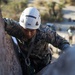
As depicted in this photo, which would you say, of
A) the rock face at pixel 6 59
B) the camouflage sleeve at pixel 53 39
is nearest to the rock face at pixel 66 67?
the rock face at pixel 6 59

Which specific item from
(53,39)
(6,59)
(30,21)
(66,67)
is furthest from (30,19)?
(66,67)

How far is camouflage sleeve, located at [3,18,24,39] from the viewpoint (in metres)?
2.80

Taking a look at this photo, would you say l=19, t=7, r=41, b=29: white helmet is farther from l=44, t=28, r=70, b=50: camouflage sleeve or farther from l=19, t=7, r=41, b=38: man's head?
l=44, t=28, r=70, b=50: camouflage sleeve

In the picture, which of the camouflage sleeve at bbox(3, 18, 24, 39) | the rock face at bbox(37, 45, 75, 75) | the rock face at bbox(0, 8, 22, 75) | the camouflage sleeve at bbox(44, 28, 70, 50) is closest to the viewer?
the rock face at bbox(37, 45, 75, 75)

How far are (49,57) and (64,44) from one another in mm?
510

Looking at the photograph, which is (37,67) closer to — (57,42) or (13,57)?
(57,42)


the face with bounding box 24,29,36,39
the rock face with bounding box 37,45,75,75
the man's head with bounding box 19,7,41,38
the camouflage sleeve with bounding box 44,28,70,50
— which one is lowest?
the camouflage sleeve with bounding box 44,28,70,50

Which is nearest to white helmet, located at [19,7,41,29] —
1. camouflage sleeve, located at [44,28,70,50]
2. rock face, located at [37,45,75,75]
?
camouflage sleeve, located at [44,28,70,50]

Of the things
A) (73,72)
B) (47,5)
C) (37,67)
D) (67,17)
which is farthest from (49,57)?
(47,5)

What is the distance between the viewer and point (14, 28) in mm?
2869

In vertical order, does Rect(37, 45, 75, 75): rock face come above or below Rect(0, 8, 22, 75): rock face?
above

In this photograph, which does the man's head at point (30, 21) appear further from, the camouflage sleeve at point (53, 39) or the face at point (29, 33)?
the camouflage sleeve at point (53, 39)

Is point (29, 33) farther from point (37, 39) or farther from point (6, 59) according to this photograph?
point (6, 59)

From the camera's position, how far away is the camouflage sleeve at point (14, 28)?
2802 mm
